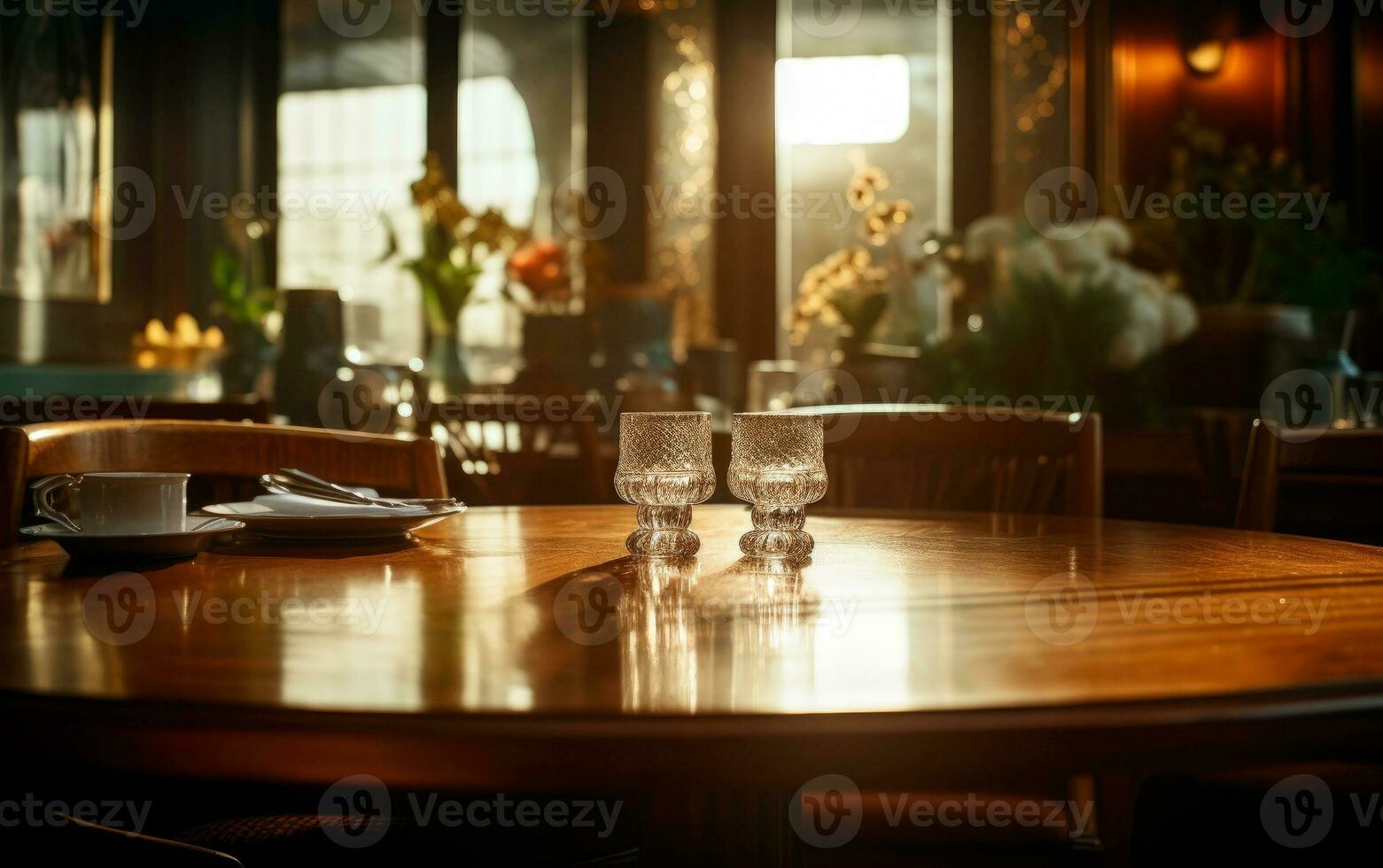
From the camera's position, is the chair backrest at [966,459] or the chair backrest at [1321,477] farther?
the chair backrest at [966,459]

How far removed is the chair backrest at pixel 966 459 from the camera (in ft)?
4.58

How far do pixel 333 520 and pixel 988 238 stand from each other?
1.80 meters

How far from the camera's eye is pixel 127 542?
2.62 ft

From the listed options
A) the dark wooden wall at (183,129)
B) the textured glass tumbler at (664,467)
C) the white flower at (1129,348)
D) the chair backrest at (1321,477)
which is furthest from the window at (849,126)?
the textured glass tumbler at (664,467)

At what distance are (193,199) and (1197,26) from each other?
181 inches

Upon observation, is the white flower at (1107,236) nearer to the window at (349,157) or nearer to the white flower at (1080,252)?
the white flower at (1080,252)

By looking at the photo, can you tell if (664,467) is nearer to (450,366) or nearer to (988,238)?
(988,238)

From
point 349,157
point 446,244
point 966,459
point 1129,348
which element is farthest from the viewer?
point 349,157

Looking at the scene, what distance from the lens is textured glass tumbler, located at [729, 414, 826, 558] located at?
0.89m

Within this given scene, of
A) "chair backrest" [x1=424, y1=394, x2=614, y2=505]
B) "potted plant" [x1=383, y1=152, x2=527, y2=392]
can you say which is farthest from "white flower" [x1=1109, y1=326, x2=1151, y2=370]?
"potted plant" [x1=383, y1=152, x2=527, y2=392]

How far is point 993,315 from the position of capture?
87.0 inches

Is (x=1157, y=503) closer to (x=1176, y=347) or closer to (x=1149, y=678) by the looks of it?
(x=1176, y=347)

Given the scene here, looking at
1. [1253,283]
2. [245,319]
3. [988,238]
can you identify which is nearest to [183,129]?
[245,319]

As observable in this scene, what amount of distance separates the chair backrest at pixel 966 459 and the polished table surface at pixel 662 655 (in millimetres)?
529
